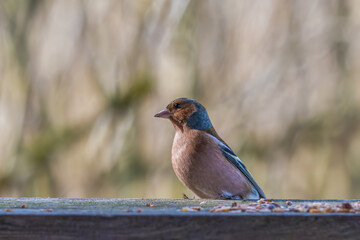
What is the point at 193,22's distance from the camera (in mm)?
5996

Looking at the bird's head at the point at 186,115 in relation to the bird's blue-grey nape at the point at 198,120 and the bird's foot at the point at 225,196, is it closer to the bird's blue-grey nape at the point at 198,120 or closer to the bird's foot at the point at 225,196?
the bird's blue-grey nape at the point at 198,120

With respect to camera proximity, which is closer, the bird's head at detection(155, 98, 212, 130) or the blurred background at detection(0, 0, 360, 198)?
the bird's head at detection(155, 98, 212, 130)

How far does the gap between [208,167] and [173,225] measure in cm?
183

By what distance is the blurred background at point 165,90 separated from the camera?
5.42 meters

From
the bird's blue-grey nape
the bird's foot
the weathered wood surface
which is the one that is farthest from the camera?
the bird's blue-grey nape

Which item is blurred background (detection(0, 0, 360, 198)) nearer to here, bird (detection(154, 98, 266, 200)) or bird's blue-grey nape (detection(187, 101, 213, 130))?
bird's blue-grey nape (detection(187, 101, 213, 130))

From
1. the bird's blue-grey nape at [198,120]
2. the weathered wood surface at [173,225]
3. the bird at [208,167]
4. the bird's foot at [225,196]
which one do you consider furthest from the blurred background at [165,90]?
the weathered wood surface at [173,225]

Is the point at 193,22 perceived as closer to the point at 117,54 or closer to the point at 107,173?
the point at 117,54

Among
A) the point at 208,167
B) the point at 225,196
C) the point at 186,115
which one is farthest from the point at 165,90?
the point at 225,196

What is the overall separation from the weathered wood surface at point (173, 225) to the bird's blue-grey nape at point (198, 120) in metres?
Answer: 2.15

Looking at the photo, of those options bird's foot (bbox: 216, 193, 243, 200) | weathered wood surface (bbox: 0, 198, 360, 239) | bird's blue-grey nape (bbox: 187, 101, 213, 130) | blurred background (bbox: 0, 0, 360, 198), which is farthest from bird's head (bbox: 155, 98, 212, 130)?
weathered wood surface (bbox: 0, 198, 360, 239)

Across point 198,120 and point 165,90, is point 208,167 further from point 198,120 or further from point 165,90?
point 165,90

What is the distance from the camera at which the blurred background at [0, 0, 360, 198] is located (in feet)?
17.8

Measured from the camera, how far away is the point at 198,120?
14.3ft
